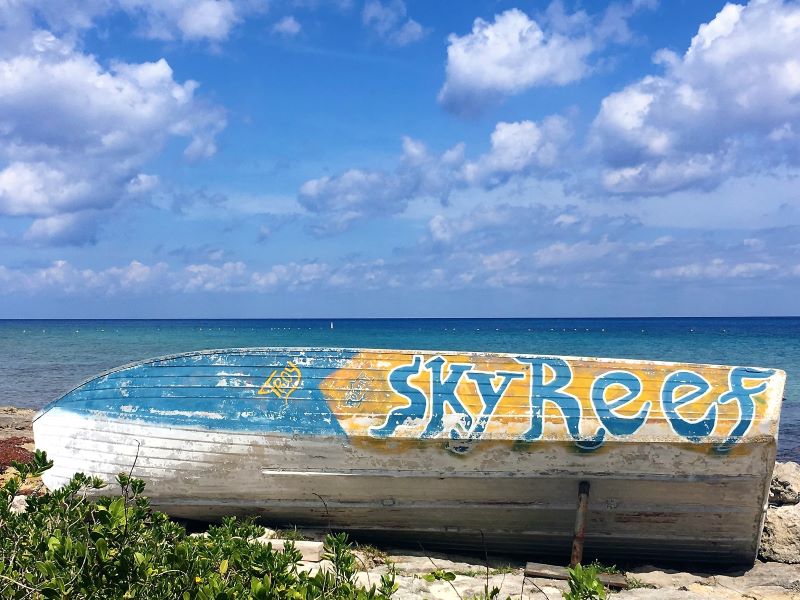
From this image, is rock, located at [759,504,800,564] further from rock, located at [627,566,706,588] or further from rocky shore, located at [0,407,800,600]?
rock, located at [627,566,706,588]

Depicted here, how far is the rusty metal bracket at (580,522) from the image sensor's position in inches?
297

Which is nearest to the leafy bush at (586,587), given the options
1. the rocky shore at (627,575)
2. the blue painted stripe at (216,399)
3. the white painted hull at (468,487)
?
the rocky shore at (627,575)

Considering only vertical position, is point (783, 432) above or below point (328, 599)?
below

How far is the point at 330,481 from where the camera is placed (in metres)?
7.81

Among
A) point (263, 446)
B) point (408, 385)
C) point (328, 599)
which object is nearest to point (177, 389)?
point (263, 446)

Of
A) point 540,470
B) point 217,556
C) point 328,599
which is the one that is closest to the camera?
point 328,599

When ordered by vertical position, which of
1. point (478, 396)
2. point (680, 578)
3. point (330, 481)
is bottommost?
point (680, 578)

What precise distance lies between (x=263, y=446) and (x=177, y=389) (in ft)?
4.37

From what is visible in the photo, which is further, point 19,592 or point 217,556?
point 217,556

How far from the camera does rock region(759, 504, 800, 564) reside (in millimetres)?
8562

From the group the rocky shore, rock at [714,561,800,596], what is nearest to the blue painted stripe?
the rocky shore

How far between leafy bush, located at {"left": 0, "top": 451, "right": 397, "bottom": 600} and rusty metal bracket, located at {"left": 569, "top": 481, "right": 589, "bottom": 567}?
4.29 meters

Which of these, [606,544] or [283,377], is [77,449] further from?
[606,544]

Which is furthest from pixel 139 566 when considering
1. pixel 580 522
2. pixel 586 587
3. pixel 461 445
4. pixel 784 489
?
pixel 784 489
